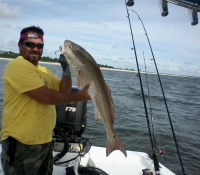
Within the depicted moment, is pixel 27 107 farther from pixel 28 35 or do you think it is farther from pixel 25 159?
pixel 28 35

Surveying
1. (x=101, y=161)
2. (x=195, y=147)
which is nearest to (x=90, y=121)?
(x=195, y=147)

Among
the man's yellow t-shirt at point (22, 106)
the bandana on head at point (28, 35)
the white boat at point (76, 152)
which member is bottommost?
the white boat at point (76, 152)

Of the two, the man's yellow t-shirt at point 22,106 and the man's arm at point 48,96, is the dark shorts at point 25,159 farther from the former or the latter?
the man's arm at point 48,96

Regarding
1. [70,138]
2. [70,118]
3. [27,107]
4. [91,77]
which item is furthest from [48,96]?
[70,138]

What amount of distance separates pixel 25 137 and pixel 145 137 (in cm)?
885

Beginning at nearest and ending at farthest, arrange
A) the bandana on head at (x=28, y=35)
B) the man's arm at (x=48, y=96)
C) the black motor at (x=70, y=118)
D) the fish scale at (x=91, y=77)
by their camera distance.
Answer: the fish scale at (x=91, y=77)
the man's arm at (x=48, y=96)
the bandana on head at (x=28, y=35)
the black motor at (x=70, y=118)

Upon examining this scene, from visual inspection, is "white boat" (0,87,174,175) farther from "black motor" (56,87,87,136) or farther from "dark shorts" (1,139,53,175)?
"dark shorts" (1,139,53,175)

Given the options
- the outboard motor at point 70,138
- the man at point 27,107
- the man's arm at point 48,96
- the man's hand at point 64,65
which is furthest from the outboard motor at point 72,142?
the man's arm at point 48,96

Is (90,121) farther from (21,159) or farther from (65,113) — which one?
(21,159)

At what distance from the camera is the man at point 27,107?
2.59 m

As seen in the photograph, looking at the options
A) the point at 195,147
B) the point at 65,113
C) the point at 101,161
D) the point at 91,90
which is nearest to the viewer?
the point at 91,90

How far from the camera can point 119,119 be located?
1354cm

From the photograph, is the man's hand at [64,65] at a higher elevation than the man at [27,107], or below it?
higher

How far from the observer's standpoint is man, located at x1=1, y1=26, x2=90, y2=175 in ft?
8.50
